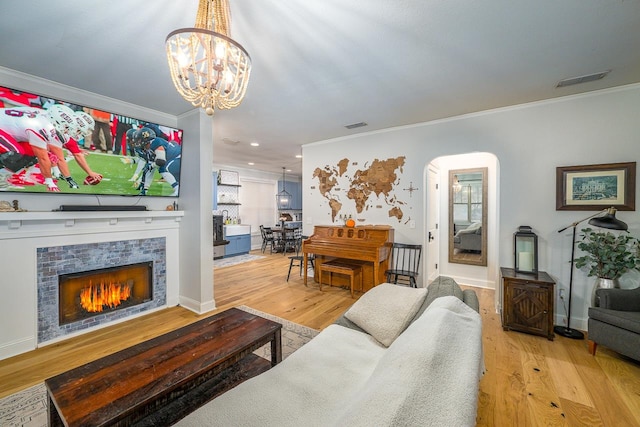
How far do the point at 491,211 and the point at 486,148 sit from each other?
1.38 metres

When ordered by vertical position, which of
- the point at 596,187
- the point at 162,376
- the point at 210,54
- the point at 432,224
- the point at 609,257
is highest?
the point at 210,54

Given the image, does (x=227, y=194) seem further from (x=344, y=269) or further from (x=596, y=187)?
(x=596, y=187)

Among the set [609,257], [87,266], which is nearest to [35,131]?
[87,266]

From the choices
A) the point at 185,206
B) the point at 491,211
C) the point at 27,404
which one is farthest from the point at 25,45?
the point at 491,211

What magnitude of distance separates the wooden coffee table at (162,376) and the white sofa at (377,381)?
0.28 meters

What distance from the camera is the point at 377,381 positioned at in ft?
3.12

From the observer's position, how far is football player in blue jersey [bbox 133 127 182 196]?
10.6ft

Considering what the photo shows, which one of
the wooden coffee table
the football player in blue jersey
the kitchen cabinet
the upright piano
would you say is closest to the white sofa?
the wooden coffee table

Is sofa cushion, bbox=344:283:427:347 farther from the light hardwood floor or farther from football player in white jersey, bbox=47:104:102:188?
football player in white jersey, bbox=47:104:102:188

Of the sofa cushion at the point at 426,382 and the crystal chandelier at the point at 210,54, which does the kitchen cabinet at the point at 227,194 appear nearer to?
the crystal chandelier at the point at 210,54

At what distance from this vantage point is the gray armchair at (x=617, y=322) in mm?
2186

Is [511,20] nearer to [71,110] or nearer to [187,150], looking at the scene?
[187,150]

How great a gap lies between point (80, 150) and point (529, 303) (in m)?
5.18

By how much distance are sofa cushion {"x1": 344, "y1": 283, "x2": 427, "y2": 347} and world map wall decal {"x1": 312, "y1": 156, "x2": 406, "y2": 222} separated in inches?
95.6
